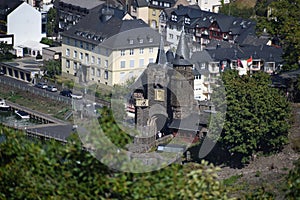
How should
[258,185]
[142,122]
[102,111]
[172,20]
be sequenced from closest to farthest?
[102,111] → [258,185] → [142,122] → [172,20]

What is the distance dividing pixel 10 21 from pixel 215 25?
4.35 metres

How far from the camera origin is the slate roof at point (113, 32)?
52.3ft

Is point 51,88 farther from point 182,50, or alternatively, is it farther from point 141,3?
point 141,3

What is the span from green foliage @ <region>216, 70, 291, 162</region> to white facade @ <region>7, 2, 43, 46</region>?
8.24 m

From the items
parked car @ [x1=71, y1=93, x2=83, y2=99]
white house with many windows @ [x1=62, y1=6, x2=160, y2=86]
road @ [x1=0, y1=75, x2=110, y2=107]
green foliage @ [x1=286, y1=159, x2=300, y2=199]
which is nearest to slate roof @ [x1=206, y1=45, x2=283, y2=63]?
white house with many windows @ [x1=62, y1=6, x2=160, y2=86]

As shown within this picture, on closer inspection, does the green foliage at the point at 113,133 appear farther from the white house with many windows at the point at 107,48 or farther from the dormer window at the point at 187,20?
the dormer window at the point at 187,20

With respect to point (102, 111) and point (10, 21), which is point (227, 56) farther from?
point (102, 111)

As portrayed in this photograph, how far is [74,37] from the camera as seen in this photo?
16.8 meters

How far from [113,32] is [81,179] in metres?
11.5

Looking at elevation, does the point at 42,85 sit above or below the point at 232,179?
above

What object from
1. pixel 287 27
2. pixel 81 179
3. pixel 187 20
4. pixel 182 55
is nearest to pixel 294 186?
pixel 81 179

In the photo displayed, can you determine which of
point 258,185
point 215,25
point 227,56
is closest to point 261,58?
point 227,56

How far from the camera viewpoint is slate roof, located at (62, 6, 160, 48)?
15.9 metres

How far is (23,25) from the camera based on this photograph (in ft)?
61.4
